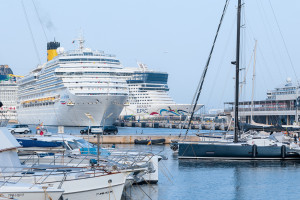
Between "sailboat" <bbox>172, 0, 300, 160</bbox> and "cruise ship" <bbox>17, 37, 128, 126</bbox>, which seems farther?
"cruise ship" <bbox>17, 37, 128, 126</bbox>

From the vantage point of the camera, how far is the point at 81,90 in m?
87.5

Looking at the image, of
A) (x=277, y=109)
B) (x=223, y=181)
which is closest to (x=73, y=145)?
(x=223, y=181)

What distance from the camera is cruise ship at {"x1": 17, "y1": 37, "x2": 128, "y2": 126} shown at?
87.7 metres

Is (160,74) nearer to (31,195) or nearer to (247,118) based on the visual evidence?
(247,118)

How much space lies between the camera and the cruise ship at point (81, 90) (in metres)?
87.7

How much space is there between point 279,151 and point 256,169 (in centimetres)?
431

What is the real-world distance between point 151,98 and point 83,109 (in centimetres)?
5883

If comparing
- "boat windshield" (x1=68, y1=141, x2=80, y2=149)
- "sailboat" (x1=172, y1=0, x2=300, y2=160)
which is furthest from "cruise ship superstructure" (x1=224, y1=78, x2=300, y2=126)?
"boat windshield" (x1=68, y1=141, x2=80, y2=149)

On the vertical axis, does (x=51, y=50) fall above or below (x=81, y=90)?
above

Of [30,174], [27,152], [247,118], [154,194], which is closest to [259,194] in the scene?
[154,194]

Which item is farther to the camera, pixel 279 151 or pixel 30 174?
pixel 279 151

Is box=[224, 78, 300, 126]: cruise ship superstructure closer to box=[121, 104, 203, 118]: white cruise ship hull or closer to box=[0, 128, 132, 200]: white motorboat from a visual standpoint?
box=[121, 104, 203, 118]: white cruise ship hull

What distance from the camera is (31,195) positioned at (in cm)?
1513

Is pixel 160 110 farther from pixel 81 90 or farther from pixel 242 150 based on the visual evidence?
pixel 242 150
